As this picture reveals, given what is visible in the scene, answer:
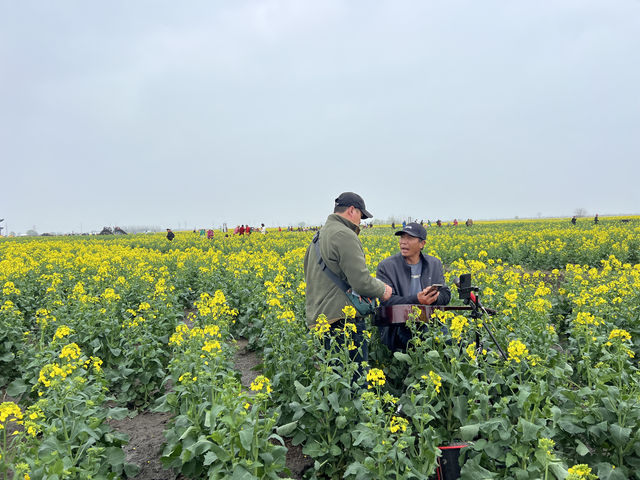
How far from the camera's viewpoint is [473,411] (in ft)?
10.6

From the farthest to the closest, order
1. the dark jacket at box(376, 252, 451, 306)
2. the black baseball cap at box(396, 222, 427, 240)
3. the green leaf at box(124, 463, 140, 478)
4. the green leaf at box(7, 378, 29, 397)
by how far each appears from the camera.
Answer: the dark jacket at box(376, 252, 451, 306)
the black baseball cap at box(396, 222, 427, 240)
the green leaf at box(7, 378, 29, 397)
the green leaf at box(124, 463, 140, 478)

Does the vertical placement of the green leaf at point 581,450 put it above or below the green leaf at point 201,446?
below

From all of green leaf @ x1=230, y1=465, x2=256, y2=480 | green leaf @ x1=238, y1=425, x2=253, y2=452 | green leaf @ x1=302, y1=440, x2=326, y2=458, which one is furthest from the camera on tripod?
green leaf @ x1=230, y1=465, x2=256, y2=480

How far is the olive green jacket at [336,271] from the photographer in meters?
3.94

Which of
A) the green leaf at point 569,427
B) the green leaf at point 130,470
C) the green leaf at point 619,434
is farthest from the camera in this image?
the green leaf at point 130,470

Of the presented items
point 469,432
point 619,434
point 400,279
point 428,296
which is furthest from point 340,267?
point 619,434

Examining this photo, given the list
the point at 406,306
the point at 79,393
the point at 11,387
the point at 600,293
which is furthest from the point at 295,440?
the point at 600,293

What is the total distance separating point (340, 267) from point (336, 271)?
0.10 meters

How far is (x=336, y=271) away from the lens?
4.14 metres

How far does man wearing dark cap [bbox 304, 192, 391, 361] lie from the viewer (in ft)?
12.9

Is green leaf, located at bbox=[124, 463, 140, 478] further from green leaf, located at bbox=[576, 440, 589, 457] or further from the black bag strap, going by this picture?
green leaf, located at bbox=[576, 440, 589, 457]

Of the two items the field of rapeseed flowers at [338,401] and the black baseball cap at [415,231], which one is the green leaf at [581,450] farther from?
the black baseball cap at [415,231]

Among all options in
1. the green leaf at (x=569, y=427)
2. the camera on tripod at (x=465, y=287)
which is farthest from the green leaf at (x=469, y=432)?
the camera on tripod at (x=465, y=287)

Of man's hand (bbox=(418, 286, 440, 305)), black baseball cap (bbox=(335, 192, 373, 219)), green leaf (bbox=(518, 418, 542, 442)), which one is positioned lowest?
green leaf (bbox=(518, 418, 542, 442))
